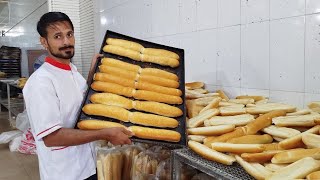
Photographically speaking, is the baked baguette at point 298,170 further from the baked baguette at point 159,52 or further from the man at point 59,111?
the baked baguette at point 159,52

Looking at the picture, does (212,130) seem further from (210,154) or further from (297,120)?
(297,120)

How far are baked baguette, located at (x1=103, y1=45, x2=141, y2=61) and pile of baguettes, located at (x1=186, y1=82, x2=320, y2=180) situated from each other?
456mm

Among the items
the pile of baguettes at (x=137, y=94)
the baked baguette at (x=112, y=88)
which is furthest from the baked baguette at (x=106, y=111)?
the baked baguette at (x=112, y=88)

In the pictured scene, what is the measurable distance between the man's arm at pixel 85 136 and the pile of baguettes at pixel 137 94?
3 cm

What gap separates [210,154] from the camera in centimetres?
109

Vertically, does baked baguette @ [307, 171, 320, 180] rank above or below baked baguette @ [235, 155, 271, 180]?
above

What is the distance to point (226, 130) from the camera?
123 centimetres

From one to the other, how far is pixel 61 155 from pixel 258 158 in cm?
102

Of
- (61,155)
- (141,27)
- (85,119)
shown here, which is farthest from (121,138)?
(141,27)

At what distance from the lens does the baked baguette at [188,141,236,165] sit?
104 centimetres

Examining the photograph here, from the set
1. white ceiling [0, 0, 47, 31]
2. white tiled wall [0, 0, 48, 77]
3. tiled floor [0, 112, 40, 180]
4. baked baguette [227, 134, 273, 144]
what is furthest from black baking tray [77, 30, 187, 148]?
white ceiling [0, 0, 47, 31]

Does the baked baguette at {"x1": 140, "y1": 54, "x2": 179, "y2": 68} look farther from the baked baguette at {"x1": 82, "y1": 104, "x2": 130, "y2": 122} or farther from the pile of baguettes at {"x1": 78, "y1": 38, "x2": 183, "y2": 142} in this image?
the baked baguette at {"x1": 82, "y1": 104, "x2": 130, "y2": 122}

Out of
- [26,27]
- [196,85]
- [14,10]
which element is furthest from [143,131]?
[14,10]

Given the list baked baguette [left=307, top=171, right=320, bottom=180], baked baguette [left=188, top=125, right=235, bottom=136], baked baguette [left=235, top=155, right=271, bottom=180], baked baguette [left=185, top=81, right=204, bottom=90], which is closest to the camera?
baked baguette [left=307, top=171, right=320, bottom=180]
